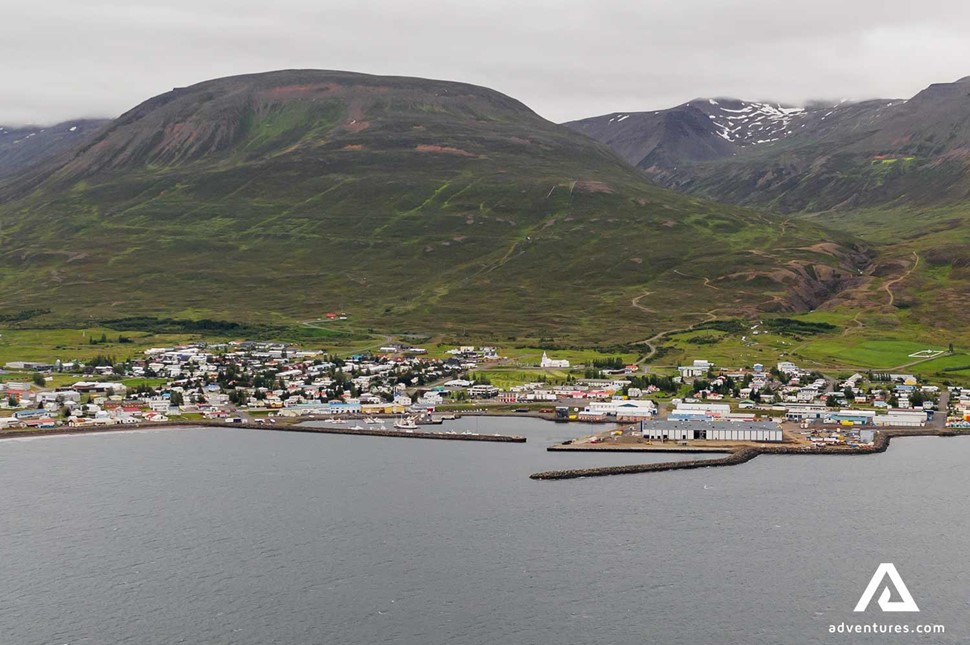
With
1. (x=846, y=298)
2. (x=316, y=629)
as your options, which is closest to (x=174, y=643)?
(x=316, y=629)

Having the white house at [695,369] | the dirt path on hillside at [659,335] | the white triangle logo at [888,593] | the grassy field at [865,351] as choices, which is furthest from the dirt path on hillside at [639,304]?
the white triangle logo at [888,593]

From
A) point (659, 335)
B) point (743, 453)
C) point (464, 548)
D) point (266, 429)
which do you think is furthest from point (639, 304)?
point (464, 548)

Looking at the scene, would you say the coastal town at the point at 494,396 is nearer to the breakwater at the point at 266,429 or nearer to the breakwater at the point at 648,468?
the breakwater at the point at 266,429

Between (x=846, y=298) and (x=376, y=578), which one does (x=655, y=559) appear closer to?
(x=376, y=578)

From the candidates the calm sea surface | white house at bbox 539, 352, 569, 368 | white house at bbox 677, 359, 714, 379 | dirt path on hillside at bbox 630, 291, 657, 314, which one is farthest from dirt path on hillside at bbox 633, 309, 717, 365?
the calm sea surface

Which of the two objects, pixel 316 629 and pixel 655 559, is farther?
pixel 655 559

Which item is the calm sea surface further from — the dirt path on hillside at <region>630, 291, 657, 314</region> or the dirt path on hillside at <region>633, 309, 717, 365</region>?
the dirt path on hillside at <region>630, 291, 657, 314</region>
